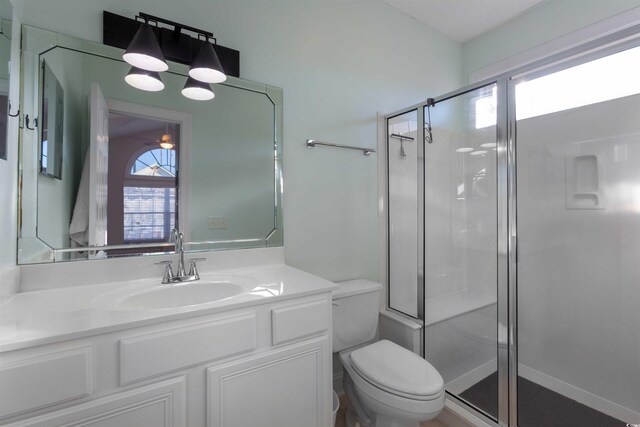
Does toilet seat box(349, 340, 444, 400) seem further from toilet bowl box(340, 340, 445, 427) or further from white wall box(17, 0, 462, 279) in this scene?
white wall box(17, 0, 462, 279)

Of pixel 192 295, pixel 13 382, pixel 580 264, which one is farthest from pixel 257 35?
pixel 580 264

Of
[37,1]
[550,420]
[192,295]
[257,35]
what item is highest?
[257,35]

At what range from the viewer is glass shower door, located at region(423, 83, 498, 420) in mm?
1780

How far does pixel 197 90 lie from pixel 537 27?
240 centimetres

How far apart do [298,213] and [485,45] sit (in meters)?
2.20

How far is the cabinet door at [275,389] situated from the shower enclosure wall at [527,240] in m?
0.95

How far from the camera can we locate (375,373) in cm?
142

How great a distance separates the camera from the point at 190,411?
1003 mm

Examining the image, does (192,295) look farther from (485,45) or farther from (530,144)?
(485,45)

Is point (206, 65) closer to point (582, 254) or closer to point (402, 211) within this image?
point (402, 211)

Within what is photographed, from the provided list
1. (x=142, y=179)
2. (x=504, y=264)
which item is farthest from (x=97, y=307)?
(x=504, y=264)

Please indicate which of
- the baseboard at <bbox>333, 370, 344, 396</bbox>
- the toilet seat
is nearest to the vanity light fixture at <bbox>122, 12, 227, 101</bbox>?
the toilet seat

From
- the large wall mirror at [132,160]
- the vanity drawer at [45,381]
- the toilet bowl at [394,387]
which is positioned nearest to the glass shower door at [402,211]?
the toilet bowl at [394,387]

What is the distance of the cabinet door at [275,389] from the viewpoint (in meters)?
1.04
